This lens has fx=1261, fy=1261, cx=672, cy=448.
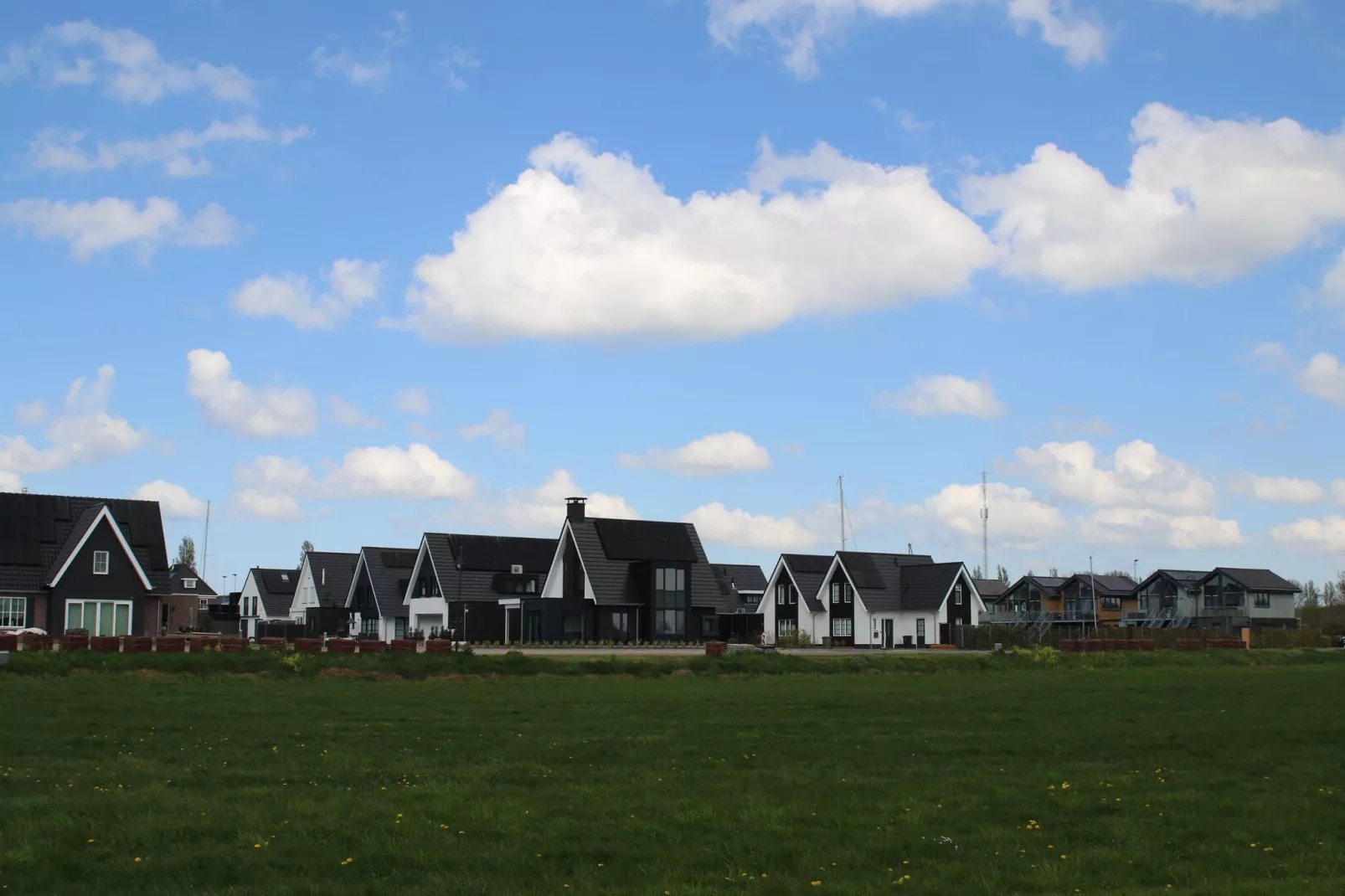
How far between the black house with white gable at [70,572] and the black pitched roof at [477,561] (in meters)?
25.9

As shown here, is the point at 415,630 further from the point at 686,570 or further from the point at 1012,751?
the point at 1012,751

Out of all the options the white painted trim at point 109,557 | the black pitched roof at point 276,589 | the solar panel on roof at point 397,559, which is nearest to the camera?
the white painted trim at point 109,557

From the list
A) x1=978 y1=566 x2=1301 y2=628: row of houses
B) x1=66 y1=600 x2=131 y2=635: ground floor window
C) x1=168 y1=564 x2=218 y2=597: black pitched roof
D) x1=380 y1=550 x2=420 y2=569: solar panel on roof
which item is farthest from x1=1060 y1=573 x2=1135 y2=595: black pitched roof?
x1=66 y1=600 x2=131 y2=635: ground floor window

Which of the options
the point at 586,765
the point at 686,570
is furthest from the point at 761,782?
the point at 686,570

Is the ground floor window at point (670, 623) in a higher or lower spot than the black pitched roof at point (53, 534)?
lower

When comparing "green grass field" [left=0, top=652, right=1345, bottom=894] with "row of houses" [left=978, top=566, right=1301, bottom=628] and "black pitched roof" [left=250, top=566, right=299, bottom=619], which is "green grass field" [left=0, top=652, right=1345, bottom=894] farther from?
"row of houses" [left=978, top=566, right=1301, bottom=628]

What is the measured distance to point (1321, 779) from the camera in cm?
1627

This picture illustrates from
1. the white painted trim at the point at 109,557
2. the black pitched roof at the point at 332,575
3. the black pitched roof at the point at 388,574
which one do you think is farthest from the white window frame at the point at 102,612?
the black pitched roof at the point at 332,575

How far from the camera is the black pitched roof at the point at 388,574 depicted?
9381 cm

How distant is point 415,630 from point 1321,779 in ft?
255

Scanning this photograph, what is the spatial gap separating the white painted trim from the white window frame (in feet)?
4.05

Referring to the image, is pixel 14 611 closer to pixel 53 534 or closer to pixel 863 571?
pixel 53 534

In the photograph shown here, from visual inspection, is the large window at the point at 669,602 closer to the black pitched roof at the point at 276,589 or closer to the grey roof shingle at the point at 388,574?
the grey roof shingle at the point at 388,574

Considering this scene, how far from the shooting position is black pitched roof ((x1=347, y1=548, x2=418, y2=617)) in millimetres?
93812
